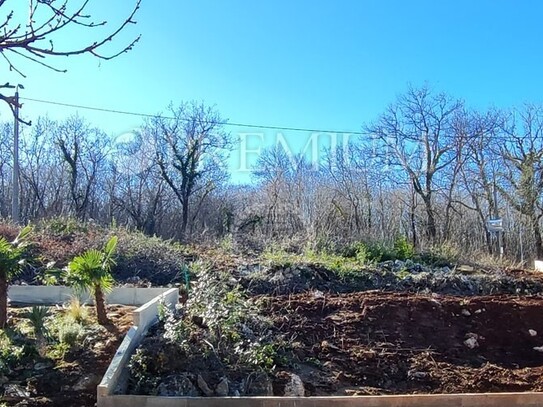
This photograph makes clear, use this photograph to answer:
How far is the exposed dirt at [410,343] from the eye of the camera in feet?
14.1

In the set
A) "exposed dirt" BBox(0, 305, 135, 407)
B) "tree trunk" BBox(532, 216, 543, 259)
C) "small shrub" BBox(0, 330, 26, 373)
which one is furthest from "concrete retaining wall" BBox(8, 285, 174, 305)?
"tree trunk" BBox(532, 216, 543, 259)

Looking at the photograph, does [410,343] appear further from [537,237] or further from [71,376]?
[537,237]

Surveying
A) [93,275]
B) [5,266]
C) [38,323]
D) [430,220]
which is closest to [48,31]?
[93,275]

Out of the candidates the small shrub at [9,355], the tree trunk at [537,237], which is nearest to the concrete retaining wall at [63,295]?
the small shrub at [9,355]

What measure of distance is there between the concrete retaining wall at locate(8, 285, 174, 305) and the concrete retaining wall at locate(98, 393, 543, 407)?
2.87 m

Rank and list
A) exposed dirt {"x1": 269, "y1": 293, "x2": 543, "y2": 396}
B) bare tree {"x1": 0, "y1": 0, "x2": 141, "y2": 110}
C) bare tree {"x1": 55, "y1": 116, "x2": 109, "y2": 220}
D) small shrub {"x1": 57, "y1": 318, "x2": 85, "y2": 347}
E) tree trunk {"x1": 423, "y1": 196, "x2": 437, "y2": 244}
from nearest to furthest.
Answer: bare tree {"x1": 0, "y1": 0, "x2": 141, "y2": 110} → exposed dirt {"x1": 269, "y1": 293, "x2": 543, "y2": 396} → small shrub {"x1": 57, "y1": 318, "x2": 85, "y2": 347} → tree trunk {"x1": 423, "y1": 196, "x2": 437, "y2": 244} → bare tree {"x1": 55, "y1": 116, "x2": 109, "y2": 220}

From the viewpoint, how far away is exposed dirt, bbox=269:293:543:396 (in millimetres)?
4289

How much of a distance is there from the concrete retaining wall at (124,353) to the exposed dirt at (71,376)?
22cm

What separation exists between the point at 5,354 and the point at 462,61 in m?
9.72

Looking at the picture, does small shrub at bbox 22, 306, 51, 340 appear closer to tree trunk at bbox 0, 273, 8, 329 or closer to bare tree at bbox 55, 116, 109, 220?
tree trunk at bbox 0, 273, 8, 329

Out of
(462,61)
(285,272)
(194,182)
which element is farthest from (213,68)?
(194,182)

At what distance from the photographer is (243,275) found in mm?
A: 7609

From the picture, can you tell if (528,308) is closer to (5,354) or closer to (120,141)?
(5,354)

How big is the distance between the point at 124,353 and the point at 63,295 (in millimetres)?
3038
